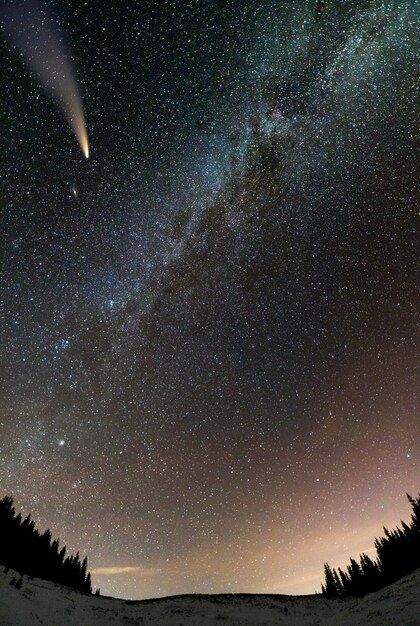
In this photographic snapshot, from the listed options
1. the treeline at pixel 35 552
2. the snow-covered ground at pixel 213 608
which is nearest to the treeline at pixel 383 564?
the snow-covered ground at pixel 213 608

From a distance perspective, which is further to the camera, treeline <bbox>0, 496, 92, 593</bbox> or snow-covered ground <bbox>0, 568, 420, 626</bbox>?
treeline <bbox>0, 496, 92, 593</bbox>

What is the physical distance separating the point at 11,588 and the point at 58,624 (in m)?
3.20

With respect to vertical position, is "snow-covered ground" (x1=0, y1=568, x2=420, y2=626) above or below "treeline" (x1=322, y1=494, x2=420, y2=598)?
below

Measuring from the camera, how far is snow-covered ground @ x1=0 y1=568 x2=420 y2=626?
18391 mm

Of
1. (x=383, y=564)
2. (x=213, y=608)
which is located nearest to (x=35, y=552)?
(x=213, y=608)

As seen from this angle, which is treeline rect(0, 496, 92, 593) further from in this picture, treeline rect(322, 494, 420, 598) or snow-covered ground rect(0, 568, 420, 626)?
treeline rect(322, 494, 420, 598)

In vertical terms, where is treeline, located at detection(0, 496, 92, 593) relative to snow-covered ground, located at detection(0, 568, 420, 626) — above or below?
above

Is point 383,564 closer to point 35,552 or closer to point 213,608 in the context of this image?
point 213,608

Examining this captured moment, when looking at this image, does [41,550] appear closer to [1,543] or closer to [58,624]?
[1,543]

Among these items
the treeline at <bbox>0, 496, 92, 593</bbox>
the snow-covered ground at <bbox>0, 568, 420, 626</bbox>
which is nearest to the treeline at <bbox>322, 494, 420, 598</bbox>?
the snow-covered ground at <bbox>0, 568, 420, 626</bbox>

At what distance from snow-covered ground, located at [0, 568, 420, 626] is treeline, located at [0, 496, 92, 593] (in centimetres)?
830

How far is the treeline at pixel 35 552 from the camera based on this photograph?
27328 millimetres

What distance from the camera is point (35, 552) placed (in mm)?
29062

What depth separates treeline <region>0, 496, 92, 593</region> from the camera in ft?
89.7
